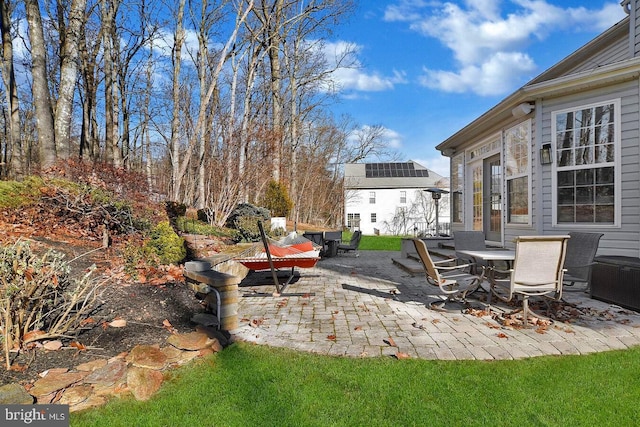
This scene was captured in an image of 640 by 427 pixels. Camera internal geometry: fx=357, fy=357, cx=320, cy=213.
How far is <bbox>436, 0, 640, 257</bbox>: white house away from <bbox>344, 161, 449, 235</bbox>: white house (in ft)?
83.3

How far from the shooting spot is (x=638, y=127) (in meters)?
5.16

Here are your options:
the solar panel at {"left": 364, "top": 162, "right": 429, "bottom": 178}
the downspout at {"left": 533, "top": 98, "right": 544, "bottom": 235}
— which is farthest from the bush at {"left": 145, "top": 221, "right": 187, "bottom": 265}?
the solar panel at {"left": 364, "top": 162, "right": 429, "bottom": 178}

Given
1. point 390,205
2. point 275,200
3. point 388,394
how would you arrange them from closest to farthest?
point 388,394 → point 275,200 → point 390,205

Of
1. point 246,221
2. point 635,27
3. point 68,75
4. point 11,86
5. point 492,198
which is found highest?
point 11,86

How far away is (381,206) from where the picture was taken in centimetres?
3344

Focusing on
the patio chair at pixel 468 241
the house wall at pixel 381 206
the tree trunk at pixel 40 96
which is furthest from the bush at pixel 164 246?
the house wall at pixel 381 206

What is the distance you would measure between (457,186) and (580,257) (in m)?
5.95

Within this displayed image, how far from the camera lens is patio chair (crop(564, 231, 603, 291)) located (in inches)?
165

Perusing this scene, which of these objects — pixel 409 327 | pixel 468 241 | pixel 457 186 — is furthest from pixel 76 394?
pixel 457 186

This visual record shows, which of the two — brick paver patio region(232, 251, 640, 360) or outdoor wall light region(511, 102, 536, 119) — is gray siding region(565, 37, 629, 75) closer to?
outdoor wall light region(511, 102, 536, 119)

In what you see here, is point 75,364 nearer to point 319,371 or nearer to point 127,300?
point 127,300

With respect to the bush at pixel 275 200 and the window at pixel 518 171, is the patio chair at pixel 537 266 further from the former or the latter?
the bush at pixel 275 200

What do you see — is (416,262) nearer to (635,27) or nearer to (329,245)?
(329,245)

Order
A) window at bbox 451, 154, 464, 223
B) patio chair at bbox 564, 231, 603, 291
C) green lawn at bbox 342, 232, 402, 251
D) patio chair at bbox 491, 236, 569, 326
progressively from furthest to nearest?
green lawn at bbox 342, 232, 402, 251
window at bbox 451, 154, 464, 223
patio chair at bbox 564, 231, 603, 291
patio chair at bbox 491, 236, 569, 326
